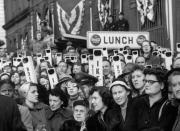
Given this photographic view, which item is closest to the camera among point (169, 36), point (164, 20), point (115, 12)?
point (169, 36)

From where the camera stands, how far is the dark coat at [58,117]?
654 cm

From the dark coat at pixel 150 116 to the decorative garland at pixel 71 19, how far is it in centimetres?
1576

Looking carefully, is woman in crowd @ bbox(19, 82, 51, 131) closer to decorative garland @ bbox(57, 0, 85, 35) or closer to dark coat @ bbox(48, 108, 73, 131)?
dark coat @ bbox(48, 108, 73, 131)

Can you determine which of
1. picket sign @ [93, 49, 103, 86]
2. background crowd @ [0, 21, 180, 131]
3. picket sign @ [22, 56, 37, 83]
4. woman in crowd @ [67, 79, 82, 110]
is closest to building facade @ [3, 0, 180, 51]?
picket sign @ [22, 56, 37, 83]

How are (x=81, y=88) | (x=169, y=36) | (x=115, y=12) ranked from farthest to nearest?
(x=115, y=12) → (x=169, y=36) → (x=81, y=88)

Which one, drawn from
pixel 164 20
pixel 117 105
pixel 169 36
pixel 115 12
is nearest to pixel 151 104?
pixel 117 105

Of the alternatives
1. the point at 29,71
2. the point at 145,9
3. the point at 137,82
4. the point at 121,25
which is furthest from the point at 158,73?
the point at 145,9

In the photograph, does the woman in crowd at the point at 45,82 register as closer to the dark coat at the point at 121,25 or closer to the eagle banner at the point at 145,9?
the dark coat at the point at 121,25

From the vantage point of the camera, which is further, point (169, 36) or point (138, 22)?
point (138, 22)

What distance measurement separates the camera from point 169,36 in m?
14.6

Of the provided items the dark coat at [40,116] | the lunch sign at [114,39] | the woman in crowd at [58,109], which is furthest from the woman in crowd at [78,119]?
the lunch sign at [114,39]

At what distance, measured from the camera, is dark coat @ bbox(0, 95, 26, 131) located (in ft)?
13.9

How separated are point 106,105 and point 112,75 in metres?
2.85

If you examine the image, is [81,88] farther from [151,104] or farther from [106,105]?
[151,104]
